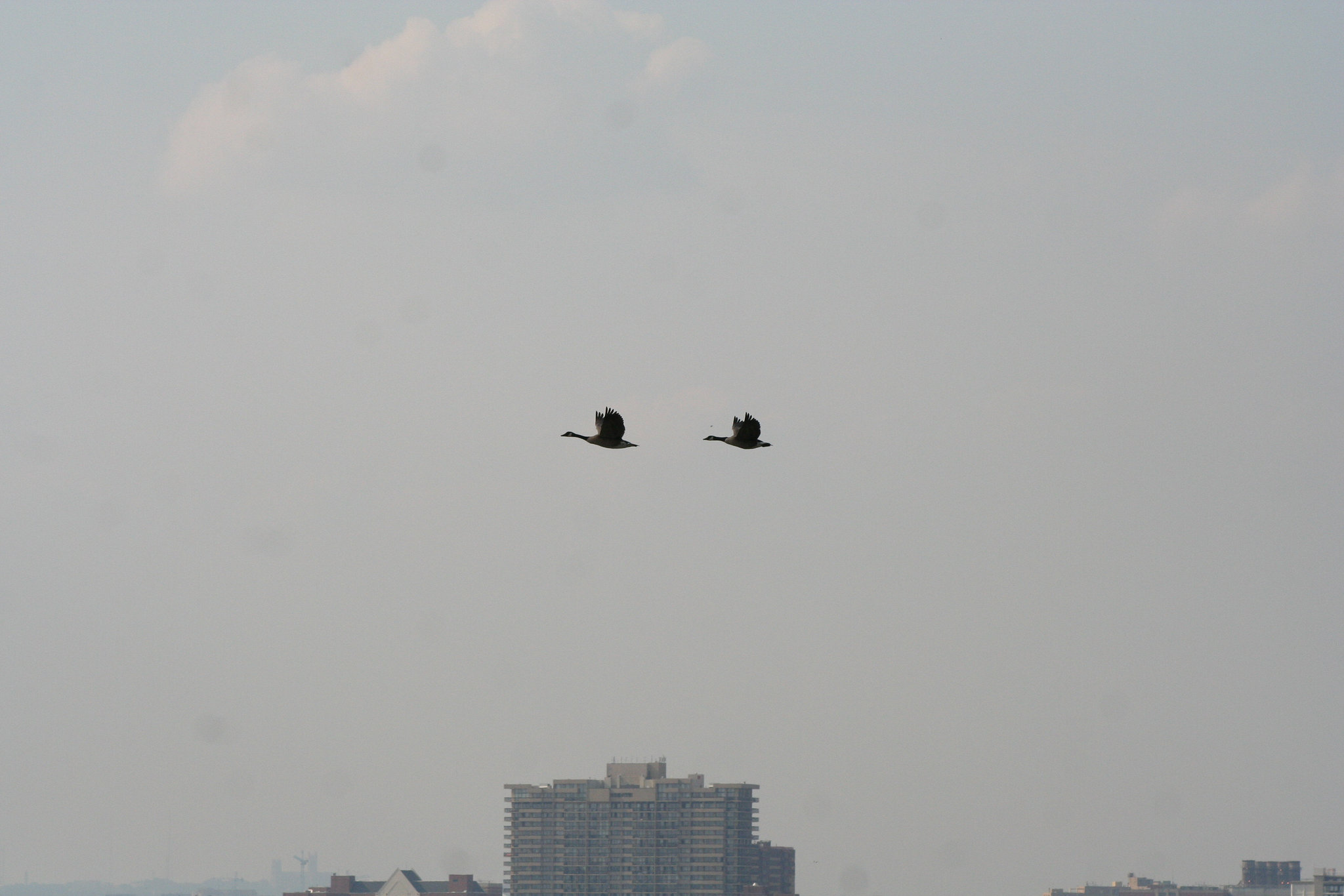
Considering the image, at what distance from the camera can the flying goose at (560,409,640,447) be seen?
205ft

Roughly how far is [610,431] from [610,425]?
222mm

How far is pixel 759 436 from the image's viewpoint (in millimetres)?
66812

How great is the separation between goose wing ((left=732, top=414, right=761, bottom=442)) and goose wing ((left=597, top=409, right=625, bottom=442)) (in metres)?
4.68

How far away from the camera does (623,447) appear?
63.2 metres

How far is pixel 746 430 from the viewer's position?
66.0m

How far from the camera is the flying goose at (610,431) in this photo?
205 feet

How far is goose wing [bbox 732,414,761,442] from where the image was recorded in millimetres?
65688

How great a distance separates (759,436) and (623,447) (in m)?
5.72

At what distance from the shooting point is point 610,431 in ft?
205

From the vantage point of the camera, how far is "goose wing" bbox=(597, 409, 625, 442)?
6231cm

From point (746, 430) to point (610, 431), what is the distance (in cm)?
559

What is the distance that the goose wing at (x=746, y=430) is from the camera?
216 ft

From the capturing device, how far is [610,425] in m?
62.4
